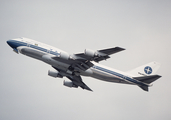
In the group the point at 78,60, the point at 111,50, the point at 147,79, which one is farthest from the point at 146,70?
the point at 78,60

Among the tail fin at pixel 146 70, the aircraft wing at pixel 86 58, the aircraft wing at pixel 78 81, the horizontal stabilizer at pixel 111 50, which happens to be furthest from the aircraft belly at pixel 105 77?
the horizontal stabilizer at pixel 111 50

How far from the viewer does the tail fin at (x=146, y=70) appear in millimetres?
53050

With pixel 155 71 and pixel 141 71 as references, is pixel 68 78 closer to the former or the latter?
pixel 141 71

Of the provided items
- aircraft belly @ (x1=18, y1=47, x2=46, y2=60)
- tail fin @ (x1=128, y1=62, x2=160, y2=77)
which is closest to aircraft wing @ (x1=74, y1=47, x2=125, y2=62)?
aircraft belly @ (x1=18, y1=47, x2=46, y2=60)

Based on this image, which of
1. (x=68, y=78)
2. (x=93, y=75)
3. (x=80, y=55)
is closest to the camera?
(x=80, y=55)

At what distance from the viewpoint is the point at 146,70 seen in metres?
54.2

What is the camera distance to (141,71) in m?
53.8

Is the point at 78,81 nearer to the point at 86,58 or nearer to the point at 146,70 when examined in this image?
the point at 86,58

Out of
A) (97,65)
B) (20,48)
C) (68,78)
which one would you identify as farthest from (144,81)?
(20,48)

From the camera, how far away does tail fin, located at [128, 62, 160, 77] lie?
53050mm

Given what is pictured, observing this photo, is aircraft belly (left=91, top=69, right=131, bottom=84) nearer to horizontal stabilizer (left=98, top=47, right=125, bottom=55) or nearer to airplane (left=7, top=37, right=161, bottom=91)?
airplane (left=7, top=37, right=161, bottom=91)

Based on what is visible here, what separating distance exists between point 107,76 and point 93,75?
306 centimetres

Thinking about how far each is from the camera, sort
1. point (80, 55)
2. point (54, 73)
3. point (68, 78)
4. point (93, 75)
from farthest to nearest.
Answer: point (68, 78) < point (54, 73) < point (93, 75) < point (80, 55)

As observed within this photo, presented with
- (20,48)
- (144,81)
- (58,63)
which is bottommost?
(144,81)
